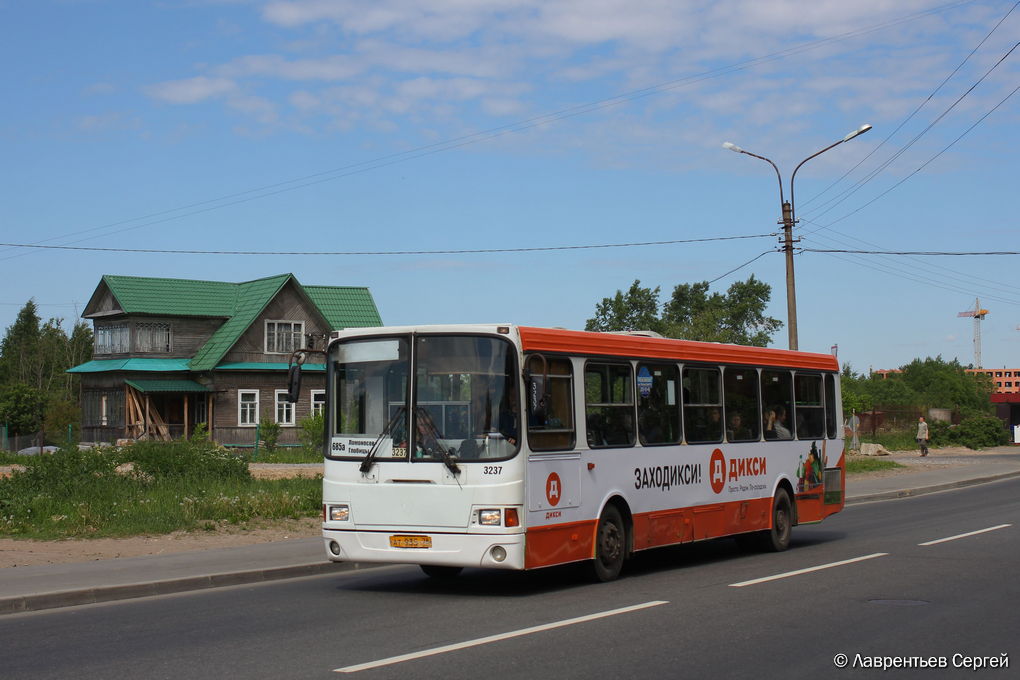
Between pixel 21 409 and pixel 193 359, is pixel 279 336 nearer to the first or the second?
pixel 193 359

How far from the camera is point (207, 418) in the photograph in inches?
2411

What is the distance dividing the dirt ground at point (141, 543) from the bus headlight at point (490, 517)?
609 cm

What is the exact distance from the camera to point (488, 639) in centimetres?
940

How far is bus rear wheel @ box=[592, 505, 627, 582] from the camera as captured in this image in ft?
Answer: 43.0

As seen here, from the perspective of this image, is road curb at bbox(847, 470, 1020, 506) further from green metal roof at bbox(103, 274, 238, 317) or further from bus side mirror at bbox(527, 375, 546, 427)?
green metal roof at bbox(103, 274, 238, 317)

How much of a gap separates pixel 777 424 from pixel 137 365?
159 ft

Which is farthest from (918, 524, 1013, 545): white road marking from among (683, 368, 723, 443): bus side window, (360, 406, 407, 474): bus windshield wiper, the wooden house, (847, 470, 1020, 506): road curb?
the wooden house

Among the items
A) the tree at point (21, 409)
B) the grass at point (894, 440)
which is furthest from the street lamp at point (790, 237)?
the tree at point (21, 409)

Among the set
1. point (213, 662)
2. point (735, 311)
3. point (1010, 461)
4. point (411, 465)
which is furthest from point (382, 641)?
point (735, 311)

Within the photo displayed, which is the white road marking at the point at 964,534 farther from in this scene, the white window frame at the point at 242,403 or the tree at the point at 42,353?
the tree at the point at 42,353

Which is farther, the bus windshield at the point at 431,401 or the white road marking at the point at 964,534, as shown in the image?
the white road marking at the point at 964,534

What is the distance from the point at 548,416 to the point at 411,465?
1.49 metres

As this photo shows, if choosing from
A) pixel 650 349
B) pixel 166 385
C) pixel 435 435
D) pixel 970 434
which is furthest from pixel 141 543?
pixel 970 434

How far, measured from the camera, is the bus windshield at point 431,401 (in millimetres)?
11977
